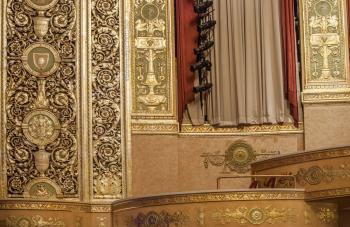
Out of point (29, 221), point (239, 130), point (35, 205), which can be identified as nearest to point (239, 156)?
point (239, 130)

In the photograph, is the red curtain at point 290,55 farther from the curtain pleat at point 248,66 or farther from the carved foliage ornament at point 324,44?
the carved foliage ornament at point 324,44

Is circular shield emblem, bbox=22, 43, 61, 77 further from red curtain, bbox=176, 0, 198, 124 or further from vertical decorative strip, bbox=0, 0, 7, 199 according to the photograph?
red curtain, bbox=176, 0, 198, 124

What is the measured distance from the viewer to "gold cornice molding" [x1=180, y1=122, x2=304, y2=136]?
1939cm

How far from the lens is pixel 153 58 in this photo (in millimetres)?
19484

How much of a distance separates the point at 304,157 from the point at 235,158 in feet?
12.4

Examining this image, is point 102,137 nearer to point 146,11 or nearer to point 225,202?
point 146,11

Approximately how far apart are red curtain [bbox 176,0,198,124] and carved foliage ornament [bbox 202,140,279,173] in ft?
3.40

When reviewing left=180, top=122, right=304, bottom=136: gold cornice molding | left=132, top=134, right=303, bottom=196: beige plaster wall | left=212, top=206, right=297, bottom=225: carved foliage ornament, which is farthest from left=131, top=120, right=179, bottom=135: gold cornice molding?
left=212, top=206, right=297, bottom=225: carved foliage ornament

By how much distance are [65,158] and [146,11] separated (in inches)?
139

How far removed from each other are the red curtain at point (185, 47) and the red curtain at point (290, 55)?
1.86m

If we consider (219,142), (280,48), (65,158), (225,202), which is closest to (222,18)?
(280,48)

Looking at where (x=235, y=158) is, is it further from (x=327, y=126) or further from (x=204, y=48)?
(x=204, y=48)

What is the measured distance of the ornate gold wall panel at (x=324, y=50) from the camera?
63.5ft

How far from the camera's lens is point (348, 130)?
19.1 metres
